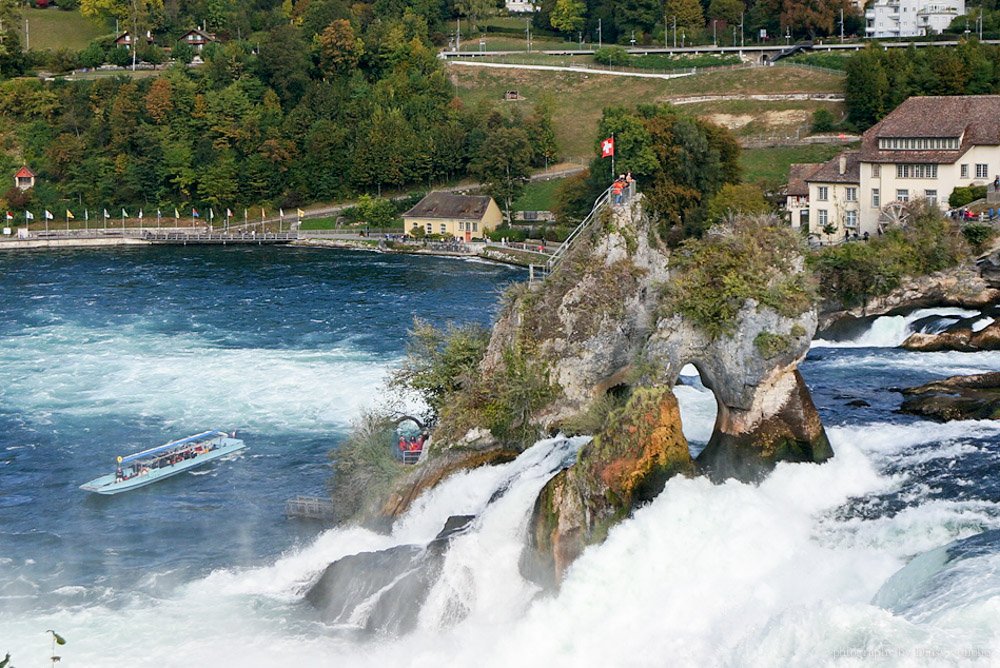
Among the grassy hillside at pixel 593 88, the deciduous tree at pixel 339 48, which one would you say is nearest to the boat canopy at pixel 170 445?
the grassy hillside at pixel 593 88

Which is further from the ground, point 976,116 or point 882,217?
point 976,116

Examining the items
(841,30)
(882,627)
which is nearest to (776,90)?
(841,30)

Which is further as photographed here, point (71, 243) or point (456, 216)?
point (71, 243)

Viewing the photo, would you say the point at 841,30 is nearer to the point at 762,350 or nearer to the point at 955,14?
the point at 955,14

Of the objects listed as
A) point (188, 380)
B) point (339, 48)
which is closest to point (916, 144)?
point (188, 380)

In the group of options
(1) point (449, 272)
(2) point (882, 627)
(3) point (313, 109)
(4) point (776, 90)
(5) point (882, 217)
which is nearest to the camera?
(2) point (882, 627)

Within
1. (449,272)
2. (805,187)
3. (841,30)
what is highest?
(841,30)

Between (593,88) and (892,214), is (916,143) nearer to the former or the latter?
(892,214)
